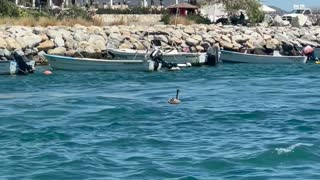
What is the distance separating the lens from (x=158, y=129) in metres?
23.1

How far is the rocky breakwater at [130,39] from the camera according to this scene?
4644 cm

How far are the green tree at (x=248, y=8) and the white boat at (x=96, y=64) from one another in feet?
105

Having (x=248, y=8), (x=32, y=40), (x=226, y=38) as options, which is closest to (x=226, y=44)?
(x=226, y=38)

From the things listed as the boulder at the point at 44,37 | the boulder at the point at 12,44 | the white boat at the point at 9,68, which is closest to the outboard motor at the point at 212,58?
the boulder at the point at 44,37

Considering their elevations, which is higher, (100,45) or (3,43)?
(3,43)

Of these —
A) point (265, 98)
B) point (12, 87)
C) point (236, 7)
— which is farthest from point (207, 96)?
point (236, 7)

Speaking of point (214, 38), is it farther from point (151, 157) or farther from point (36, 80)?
point (151, 157)

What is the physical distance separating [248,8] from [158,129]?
52.5 meters

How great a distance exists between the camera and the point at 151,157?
62.4 ft

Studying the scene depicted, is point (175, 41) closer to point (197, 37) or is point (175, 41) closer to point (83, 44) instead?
point (197, 37)

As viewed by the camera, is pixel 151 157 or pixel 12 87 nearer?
pixel 151 157

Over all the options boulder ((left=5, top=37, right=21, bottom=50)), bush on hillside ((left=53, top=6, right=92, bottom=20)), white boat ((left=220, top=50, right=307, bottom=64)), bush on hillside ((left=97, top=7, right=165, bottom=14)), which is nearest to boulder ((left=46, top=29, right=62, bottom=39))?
boulder ((left=5, top=37, right=21, bottom=50))

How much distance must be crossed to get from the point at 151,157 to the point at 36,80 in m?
19.5

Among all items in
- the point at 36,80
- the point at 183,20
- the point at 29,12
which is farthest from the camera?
the point at 183,20
